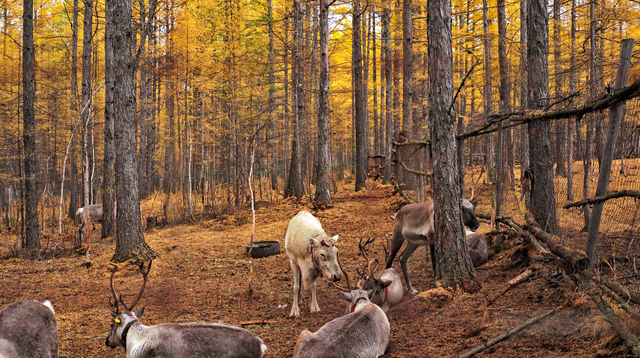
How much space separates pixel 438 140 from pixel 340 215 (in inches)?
326

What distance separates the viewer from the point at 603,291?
438 centimetres

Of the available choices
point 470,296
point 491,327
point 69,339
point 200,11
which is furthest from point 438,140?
point 200,11

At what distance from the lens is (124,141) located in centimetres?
1080

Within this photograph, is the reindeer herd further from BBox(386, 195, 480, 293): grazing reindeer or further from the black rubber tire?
the black rubber tire

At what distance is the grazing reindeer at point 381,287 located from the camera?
667 centimetres

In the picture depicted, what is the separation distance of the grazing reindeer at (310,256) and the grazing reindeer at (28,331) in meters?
3.58

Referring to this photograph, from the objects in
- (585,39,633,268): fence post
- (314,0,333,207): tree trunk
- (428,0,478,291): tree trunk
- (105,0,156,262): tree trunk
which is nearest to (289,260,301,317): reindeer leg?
(428,0,478,291): tree trunk

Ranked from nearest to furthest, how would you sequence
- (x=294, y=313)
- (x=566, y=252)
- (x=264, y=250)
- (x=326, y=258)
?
→ (x=566, y=252) < (x=326, y=258) < (x=294, y=313) < (x=264, y=250)

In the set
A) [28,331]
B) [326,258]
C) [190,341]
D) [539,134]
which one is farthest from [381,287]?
[28,331]

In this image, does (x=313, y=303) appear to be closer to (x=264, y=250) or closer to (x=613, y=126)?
(x=264, y=250)

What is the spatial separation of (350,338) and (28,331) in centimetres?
368

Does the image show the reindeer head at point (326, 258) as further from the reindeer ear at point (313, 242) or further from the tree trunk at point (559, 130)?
the tree trunk at point (559, 130)

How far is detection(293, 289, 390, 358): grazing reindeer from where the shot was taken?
4551mm

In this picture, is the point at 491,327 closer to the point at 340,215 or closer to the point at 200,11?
the point at 340,215
